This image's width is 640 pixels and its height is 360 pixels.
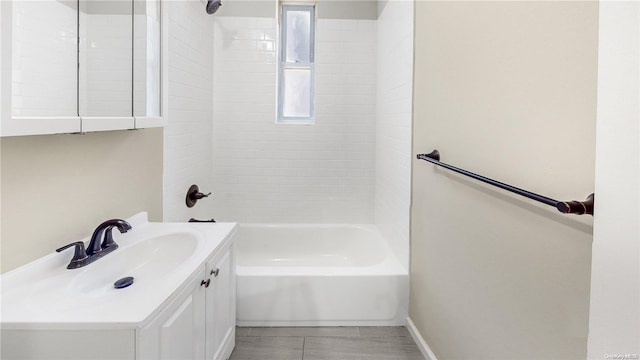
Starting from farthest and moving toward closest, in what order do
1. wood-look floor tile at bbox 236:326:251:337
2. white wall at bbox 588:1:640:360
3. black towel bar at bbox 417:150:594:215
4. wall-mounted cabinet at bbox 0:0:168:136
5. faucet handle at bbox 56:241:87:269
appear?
Result: 1. wood-look floor tile at bbox 236:326:251:337
2. faucet handle at bbox 56:241:87:269
3. wall-mounted cabinet at bbox 0:0:168:136
4. black towel bar at bbox 417:150:594:215
5. white wall at bbox 588:1:640:360

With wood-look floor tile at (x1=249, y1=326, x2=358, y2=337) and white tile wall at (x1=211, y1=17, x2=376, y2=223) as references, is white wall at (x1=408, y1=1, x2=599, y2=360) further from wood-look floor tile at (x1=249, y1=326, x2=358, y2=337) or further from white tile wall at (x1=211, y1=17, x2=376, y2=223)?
white tile wall at (x1=211, y1=17, x2=376, y2=223)

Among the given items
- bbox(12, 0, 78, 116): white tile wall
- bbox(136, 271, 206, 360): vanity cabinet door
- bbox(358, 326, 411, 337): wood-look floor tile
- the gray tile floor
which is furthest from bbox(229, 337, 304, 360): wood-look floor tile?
bbox(12, 0, 78, 116): white tile wall

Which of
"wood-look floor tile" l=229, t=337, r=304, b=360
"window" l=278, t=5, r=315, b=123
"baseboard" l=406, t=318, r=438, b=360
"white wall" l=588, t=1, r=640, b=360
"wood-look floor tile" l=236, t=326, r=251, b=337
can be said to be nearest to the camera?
"white wall" l=588, t=1, r=640, b=360

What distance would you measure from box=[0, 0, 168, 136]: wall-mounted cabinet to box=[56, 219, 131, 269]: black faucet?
0.36m

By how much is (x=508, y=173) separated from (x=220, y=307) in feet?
4.32

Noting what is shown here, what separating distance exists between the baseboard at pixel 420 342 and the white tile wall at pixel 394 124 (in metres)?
0.35

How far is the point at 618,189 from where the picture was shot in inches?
19.6

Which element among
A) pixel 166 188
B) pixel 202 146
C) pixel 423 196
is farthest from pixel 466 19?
pixel 202 146

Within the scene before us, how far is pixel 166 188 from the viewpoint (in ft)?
7.72

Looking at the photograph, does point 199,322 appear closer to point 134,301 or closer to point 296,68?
point 134,301

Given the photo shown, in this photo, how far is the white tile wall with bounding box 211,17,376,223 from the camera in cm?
339

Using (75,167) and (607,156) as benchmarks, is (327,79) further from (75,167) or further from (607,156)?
(607,156)

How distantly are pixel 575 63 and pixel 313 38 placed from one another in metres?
2.86

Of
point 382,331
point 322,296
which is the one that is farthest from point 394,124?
point 382,331
